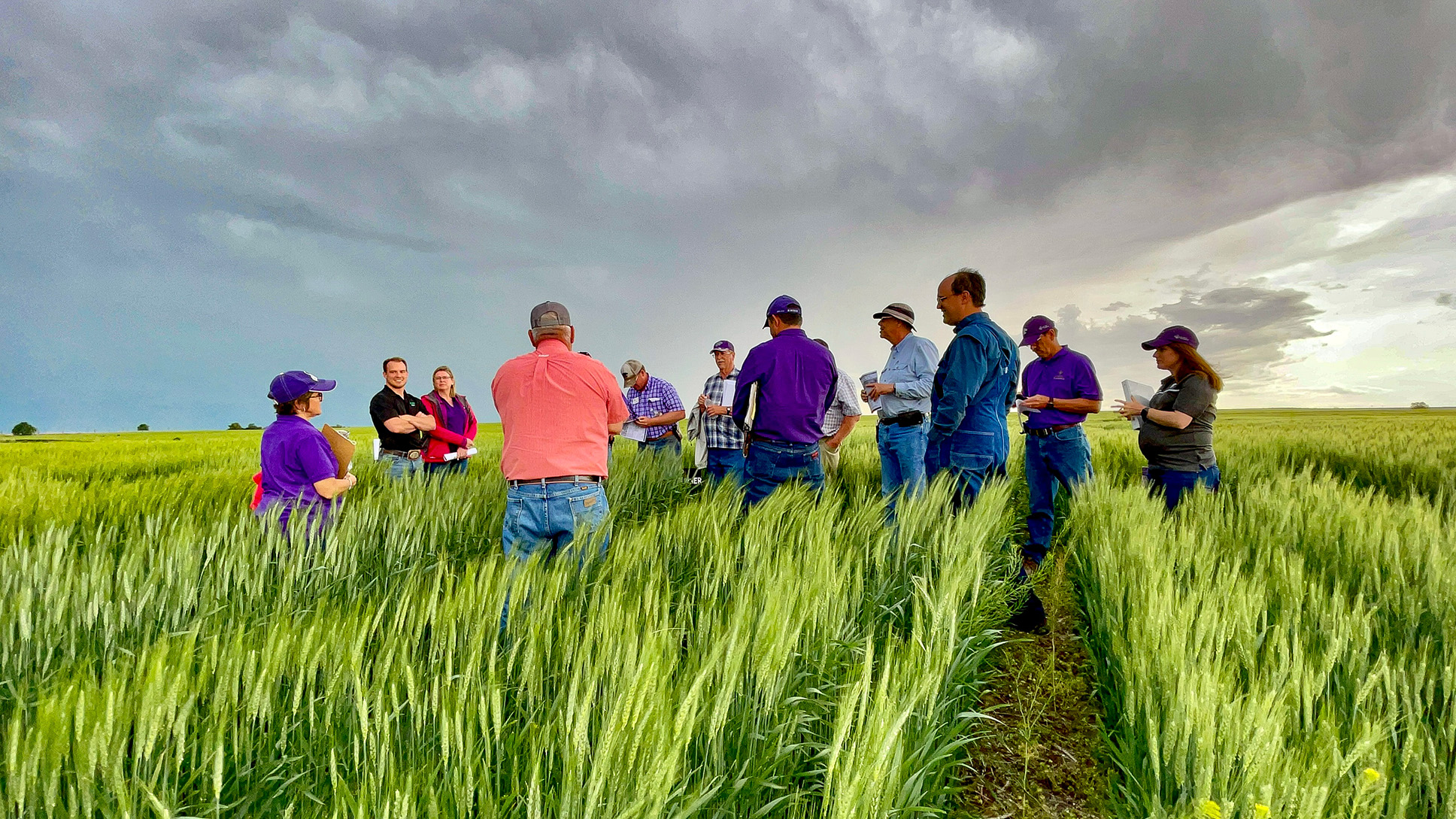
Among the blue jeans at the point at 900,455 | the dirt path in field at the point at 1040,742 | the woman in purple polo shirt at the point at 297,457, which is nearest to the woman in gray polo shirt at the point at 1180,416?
the blue jeans at the point at 900,455

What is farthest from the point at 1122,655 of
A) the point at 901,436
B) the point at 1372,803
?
the point at 901,436

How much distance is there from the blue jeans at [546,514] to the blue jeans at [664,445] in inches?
158

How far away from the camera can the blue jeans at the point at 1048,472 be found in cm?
477

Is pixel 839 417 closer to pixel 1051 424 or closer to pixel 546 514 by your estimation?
pixel 1051 424

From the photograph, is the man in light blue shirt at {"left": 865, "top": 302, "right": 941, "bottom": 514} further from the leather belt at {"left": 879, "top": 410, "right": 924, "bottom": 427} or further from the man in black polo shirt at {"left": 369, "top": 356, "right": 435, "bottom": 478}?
the man in black polo shirt at {"left": 369, "top": 356, "right": 435, "bottom": 478}

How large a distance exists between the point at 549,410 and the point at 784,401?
1.87m

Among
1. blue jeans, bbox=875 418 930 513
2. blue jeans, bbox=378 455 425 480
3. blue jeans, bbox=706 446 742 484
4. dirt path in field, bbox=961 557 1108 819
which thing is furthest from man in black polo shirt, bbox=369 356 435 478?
dirt path in field, bbox=961 557 1108 819

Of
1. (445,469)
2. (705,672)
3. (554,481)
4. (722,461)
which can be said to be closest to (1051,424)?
(722,461)

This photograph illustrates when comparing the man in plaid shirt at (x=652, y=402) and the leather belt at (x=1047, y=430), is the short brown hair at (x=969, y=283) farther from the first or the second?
the man in plaid shirt at (x=652, y=402)

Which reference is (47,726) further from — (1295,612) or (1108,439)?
(1108,439)

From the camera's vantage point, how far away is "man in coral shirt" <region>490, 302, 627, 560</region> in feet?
10.1

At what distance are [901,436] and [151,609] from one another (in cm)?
487

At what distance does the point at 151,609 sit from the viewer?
102 inches

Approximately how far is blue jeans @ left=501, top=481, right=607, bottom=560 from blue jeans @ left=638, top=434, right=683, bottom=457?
158 inches
